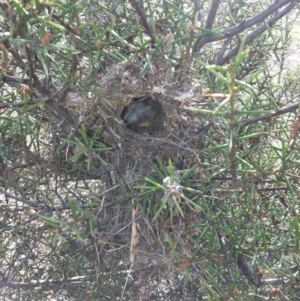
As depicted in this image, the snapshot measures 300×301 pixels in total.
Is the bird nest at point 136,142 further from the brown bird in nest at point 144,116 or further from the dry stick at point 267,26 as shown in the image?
the dry stick at point 267,26

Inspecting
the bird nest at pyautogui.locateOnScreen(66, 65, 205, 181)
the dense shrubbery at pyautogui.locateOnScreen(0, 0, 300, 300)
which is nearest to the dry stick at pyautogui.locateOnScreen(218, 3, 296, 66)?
the dense shrubbery at pyautogui.locateOnScreen(0, 0, 300, 300)

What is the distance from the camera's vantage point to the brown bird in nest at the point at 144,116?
3.17ft

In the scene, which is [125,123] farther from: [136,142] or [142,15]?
[142,15]

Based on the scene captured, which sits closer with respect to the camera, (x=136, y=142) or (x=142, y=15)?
(x=142, y=15)

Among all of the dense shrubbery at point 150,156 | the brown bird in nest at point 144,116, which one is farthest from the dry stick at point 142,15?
the brown bird in nest at point 144,116

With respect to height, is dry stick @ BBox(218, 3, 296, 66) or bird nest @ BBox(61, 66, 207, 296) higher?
dry stick @ BBox(218, 3, 296, 66)

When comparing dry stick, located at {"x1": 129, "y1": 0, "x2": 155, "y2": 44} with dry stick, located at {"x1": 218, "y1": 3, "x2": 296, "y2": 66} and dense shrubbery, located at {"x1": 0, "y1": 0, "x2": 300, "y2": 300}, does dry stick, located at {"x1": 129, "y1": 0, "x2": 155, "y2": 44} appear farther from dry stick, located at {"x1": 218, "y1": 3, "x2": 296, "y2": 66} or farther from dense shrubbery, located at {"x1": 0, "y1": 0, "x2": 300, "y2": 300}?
dry stick, located at {"x1": 218, "y1": 3, "x2": 296, "y2": 66}

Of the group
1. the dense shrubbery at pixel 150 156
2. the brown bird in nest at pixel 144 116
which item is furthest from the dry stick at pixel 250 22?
the brown bird in nest at pixel 144 116

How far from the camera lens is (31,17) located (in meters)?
0.57

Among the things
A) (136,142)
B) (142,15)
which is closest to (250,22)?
(142,15)

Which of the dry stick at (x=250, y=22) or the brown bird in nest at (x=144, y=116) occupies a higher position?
the dry stick at (x=250, y=22)

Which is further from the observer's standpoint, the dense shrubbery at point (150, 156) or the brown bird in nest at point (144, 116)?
the brown bird in nest at point (144, 116)

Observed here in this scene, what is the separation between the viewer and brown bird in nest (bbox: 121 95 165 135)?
0.97 meters

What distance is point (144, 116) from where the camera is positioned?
978 millimetres
